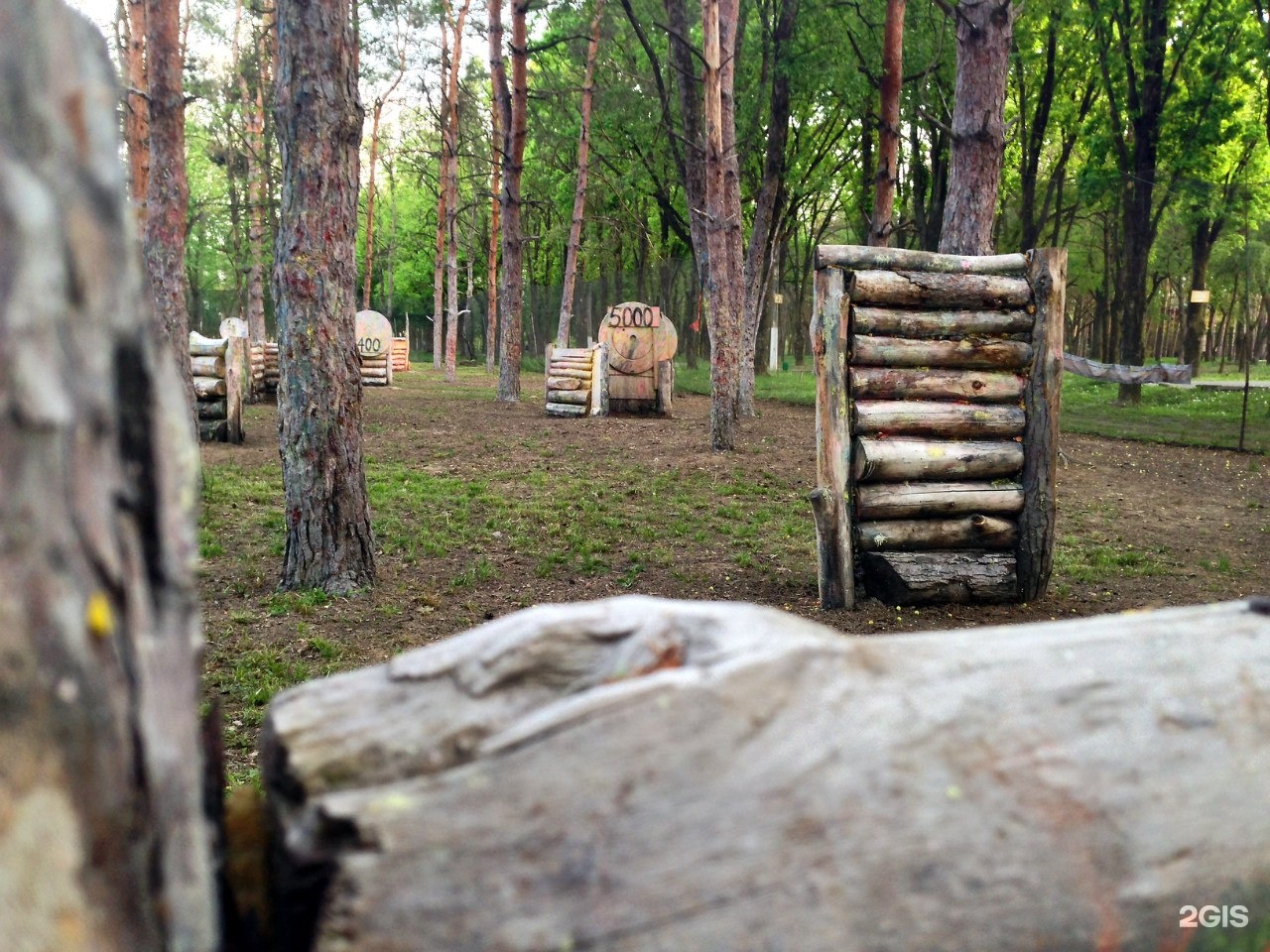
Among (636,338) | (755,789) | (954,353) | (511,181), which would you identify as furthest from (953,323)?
(511,181)

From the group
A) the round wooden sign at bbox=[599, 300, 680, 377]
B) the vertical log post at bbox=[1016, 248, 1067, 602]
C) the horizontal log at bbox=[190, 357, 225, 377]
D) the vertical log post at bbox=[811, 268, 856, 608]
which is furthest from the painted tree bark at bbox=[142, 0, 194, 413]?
the round wooden sign at bbox=[599, 300, 680, 377]

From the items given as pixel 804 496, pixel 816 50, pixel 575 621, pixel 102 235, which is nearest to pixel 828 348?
pixel 804 496

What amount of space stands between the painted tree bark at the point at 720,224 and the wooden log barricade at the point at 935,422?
5.82 m

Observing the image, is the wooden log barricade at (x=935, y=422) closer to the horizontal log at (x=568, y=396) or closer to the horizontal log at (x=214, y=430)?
the horizontal log at (x=214, y=430)

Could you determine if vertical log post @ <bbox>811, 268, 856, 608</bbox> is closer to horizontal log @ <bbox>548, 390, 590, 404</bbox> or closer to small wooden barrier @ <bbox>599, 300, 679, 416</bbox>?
small wooden barrier @ <bbox>599, 300, 679, 416</bbox>

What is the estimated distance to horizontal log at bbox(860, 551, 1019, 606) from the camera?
5707 mm

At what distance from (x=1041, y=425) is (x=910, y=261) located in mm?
1207

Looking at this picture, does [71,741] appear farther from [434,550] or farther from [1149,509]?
[1149,509]

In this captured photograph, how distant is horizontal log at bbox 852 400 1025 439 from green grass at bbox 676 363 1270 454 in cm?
890

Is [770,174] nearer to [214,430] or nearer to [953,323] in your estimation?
[214,430]

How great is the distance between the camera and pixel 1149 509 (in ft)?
29.5

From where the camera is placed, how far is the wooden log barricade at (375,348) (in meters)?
22.6

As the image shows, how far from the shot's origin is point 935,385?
589 centimetres

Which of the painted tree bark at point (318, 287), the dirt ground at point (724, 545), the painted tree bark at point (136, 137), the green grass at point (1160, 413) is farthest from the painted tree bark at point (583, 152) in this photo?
the painted tree bark at point (318, 287)
